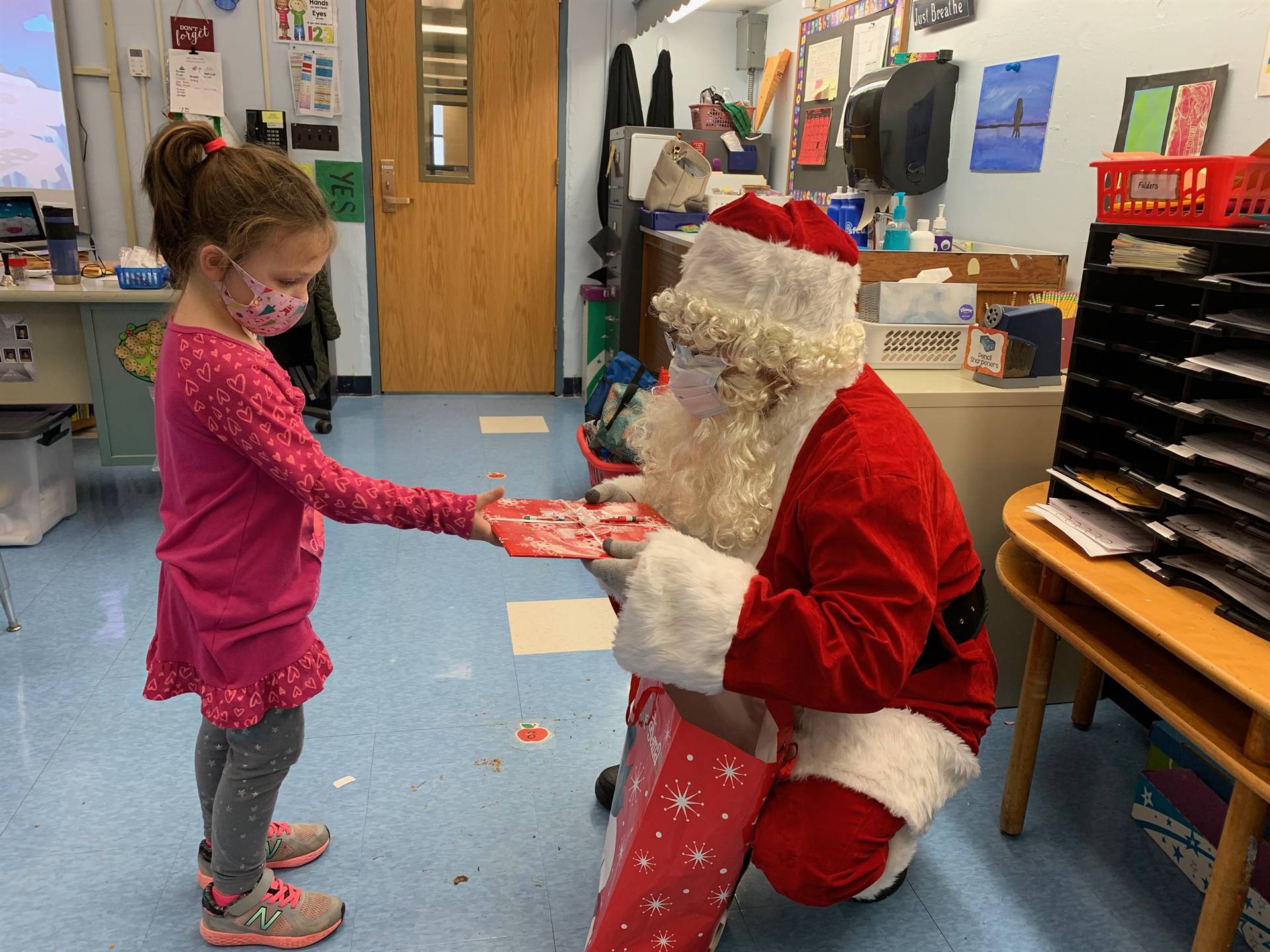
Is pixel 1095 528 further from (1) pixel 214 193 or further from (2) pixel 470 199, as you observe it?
(2) pixel 470 199

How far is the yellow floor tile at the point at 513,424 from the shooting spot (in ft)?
15.2

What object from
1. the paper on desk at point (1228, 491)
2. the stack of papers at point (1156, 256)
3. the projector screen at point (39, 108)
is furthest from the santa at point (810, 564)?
the projector screen at point (39, 108)

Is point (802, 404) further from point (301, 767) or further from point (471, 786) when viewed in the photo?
point (301, 767)

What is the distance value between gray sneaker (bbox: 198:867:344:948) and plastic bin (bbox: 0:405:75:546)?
2.04 meters

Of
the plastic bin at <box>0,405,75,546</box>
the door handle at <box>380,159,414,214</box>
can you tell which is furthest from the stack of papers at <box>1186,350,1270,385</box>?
the door handle at <box>380,159,414,214</box>

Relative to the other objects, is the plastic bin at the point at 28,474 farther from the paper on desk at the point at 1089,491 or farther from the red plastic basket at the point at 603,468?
the paper on desk at the point at 1089,491

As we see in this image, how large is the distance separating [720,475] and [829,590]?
0.97 ft

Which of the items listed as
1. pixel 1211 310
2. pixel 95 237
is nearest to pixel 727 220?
pixel 1211 310

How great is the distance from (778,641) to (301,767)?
4.26ft

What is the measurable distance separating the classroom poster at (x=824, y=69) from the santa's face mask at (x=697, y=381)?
2798 millimetres

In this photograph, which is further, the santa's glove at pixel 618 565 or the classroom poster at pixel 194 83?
the classroom poster at pixel 194 83

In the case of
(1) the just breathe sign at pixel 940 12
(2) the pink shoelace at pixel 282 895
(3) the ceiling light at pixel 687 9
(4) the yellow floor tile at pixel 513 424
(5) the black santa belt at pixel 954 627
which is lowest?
(2) the pink shoelace at pixel 282 895

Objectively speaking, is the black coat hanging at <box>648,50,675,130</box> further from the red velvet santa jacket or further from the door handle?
the red velvet santa jacket

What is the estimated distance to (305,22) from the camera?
179 inches
